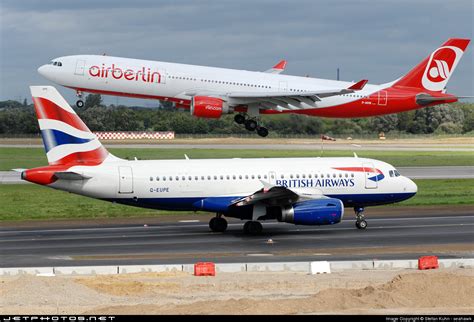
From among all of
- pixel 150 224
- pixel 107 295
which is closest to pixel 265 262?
pixel 107 295

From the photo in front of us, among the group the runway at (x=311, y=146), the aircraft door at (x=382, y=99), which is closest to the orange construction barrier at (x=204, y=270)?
the aircraft door at (x=382, y=99)

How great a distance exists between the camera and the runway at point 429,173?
3120 inches

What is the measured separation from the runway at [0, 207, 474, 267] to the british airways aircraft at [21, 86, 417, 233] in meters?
1.27

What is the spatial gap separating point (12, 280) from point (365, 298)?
1190cm

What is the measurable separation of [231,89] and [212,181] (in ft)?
44.4

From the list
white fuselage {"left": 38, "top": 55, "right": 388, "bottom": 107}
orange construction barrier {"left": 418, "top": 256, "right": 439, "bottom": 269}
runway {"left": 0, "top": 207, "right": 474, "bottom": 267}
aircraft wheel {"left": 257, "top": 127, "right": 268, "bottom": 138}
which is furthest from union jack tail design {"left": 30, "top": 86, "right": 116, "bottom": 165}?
orange construction barrier {"left": 418, "top": 256, "right": 439, "bottom": 269}

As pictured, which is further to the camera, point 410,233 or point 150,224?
point 150,224

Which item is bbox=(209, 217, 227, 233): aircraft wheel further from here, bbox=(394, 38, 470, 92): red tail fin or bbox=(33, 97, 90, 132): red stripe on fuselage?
bbox=(394, 38, 470, 92): red tail fin

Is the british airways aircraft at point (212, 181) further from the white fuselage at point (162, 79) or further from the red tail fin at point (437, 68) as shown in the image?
the red tail fin at point (437, 68)

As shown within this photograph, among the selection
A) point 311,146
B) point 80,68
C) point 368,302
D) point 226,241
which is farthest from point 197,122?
point 368,302

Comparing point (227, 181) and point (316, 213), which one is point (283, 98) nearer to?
point (227, 181)

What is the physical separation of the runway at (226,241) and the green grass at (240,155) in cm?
3139

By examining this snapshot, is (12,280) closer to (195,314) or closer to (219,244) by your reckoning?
(195,314)

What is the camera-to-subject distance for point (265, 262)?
39.8m
